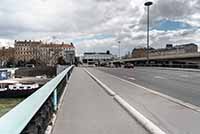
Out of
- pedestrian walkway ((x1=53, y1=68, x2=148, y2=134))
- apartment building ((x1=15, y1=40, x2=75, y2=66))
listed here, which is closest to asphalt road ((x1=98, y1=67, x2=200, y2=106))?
pedestrian walkway ((x1=53, y1=68, x2=148, y2=134))

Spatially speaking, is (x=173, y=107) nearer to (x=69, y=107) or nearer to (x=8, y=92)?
(x=69, y=107)

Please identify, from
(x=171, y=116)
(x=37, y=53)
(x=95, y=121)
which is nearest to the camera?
(x=95, y=121)

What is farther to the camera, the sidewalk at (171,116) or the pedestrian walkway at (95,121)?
the sidewalk at (171,116)

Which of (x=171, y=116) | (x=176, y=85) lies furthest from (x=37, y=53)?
(x=171, y=116)

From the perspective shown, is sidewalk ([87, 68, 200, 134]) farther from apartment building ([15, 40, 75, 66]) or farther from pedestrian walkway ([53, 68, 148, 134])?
apartment building ([15, 40, 75, 66])

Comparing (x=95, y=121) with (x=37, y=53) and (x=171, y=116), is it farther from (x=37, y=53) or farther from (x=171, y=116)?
(x=37, y=53)

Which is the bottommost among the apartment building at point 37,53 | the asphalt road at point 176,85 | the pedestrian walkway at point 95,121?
the asphalt road at point 176,85

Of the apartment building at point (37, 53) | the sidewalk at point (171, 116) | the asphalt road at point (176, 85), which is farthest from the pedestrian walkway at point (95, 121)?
the apartment building at point (37, 53)

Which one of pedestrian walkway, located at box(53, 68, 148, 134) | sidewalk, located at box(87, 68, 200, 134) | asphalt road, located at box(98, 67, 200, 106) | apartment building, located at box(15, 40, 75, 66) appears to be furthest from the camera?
apartment building, located at box(15, 40, 75, 66)

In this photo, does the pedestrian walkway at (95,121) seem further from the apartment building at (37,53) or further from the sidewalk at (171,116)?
the apartment building at (37,53)

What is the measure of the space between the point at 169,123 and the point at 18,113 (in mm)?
5615

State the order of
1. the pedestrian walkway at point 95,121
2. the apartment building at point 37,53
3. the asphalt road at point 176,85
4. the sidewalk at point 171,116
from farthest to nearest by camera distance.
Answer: the apartment building at point 37,53 < the asphalt road at point 176,85 < the sidewalk at point 171,116 < the pedestrian walkway at point 95,121

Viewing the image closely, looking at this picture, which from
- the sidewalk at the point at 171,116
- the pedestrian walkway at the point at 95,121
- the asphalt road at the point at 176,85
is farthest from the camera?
the asphalt road at the point at 176,85

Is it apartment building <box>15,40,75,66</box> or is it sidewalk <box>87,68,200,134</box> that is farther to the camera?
apartment building <box>15,40,75,66</box>
